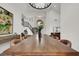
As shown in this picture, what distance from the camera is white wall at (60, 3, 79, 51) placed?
123cm

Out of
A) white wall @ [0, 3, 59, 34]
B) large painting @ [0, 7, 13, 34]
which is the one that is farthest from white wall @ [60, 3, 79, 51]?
large painting @ [0, 7, 13, 34]

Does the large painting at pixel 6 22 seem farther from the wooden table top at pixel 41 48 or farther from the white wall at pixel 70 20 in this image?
the white wall at pixel 70 20

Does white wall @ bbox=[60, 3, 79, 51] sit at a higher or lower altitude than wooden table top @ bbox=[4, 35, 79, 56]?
higher

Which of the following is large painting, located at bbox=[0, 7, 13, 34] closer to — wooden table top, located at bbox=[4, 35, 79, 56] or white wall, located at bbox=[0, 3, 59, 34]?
white wall, located at bbox=[0, 3, 59, 34]

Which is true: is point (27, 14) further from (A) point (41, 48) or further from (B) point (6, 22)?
(A) point (41, 48)

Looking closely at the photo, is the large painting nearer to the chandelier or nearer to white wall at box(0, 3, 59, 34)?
white wall at box(0, 3, 59, 34)

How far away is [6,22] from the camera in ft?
4.03

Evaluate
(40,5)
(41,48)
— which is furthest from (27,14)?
(41,48)

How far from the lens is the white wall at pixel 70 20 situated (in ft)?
4.03

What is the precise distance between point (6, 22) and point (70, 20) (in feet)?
1.88

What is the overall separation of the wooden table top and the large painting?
6.3 inches

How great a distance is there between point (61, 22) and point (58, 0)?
0.20 m

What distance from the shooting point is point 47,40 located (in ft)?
4.05

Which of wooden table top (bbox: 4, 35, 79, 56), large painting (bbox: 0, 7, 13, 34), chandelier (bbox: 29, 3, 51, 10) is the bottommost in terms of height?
wooden table top (bbox: 4, 35, 79, 56)
